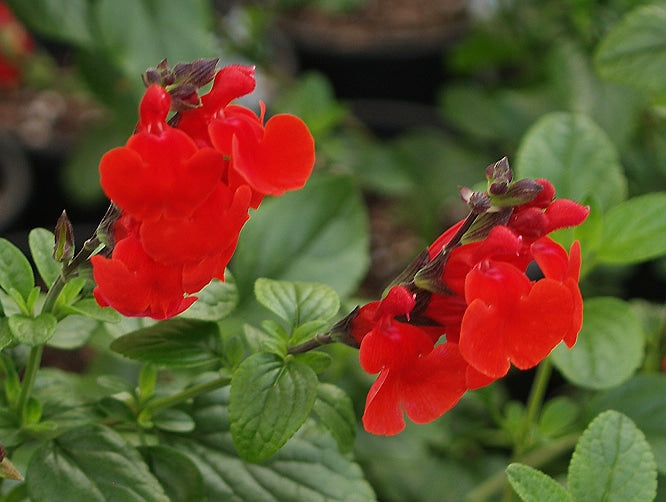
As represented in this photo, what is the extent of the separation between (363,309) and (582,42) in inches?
34.0

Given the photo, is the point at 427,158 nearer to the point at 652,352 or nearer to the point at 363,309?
the point at 652,352

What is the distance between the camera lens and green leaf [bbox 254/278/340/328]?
0.58 metres

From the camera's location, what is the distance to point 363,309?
51cm

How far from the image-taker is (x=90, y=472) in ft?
1.78

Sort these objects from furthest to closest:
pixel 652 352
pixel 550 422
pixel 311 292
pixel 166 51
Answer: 1. pixel 166 51
2. pixel 652 352
3. pixel 550 422
4. pixel 311 292

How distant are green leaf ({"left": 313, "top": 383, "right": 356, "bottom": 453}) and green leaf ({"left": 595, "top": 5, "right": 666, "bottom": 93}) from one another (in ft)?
1.67

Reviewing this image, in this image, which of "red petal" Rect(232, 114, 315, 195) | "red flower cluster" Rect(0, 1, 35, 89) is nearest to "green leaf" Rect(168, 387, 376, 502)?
"red petal" Rect(232, 114, 315, 195)

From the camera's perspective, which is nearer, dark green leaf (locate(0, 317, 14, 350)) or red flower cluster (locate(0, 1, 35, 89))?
dark green leaf (locate(0, 317, 14, 350))

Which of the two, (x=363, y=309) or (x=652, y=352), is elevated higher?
(x=363, y=309)

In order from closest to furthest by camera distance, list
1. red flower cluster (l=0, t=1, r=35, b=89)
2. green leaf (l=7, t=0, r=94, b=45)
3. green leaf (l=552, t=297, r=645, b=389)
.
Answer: green leaf (l=552, t=297, r=645, b=389) < green leaf (l=7, t=0, r=94, b=45) < red flower cluster (l=0, t=1, r=35, b=89)

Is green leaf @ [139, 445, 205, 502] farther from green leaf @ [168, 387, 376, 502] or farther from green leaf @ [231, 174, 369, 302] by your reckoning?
green leaf @ [231, 174, 369, 302]

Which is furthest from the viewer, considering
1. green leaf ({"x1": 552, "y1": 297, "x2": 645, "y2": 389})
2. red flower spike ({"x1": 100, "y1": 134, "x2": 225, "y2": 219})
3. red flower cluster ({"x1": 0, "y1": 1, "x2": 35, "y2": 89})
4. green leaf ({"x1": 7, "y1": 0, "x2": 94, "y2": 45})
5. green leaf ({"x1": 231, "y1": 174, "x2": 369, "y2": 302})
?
red flower cluster ({"x1": 0, "y1": 1, "x2": 35, "y2": 89})

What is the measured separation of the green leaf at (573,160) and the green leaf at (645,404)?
17cm

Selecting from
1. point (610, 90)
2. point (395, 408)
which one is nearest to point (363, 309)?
point (395, 408)
